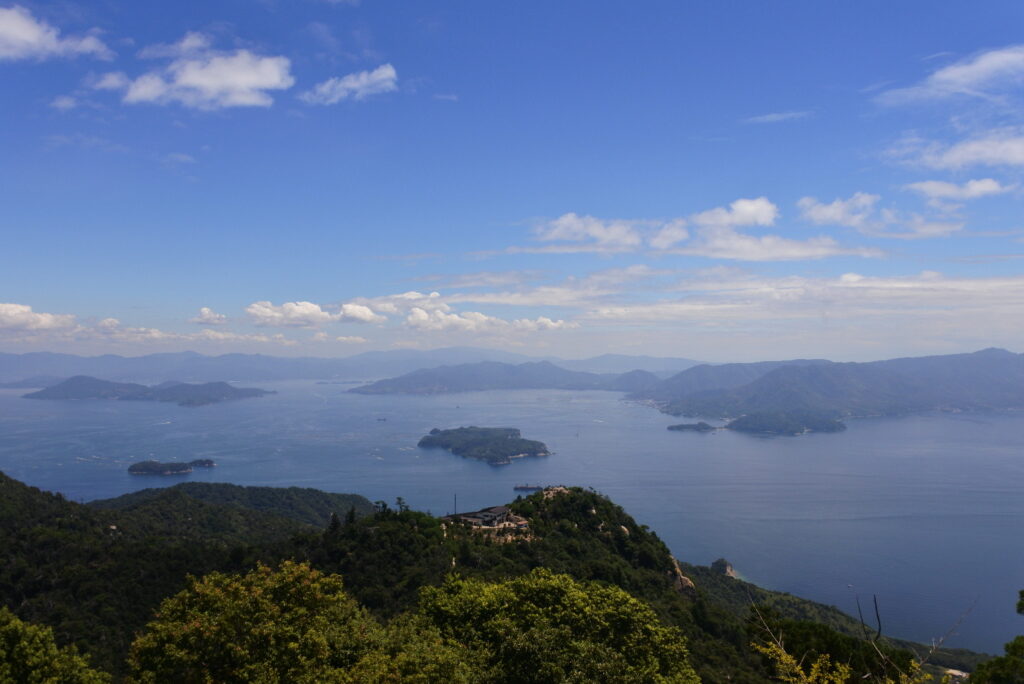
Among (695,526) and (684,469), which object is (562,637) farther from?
(684,469)

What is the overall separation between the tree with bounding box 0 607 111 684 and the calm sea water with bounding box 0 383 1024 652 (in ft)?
151

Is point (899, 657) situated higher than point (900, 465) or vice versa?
point (899, 657)

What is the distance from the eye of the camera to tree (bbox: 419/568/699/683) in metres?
15.7

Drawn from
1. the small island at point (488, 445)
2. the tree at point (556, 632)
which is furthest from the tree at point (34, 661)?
the small island at point (488, 445)

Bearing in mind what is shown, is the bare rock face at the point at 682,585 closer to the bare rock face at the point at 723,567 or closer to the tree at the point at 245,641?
the tree at the point at 245,641

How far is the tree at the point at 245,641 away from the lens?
14555 millimetres

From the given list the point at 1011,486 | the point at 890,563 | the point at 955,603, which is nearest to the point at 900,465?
the point at 1011,486

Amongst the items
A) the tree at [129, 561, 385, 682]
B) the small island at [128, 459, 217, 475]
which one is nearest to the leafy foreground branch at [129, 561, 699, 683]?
the tree at [129, 561, 385, 682]

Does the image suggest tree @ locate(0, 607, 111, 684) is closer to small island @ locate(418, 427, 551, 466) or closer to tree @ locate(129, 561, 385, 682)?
tree @ locate(129, 561, 385, 682)

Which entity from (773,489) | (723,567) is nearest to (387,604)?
(723,567)

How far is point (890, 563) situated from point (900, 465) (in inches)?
3238

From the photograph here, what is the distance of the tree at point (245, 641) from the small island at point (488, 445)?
493ft

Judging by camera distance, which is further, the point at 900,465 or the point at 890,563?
the point at 900,465

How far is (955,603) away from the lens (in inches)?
2928
